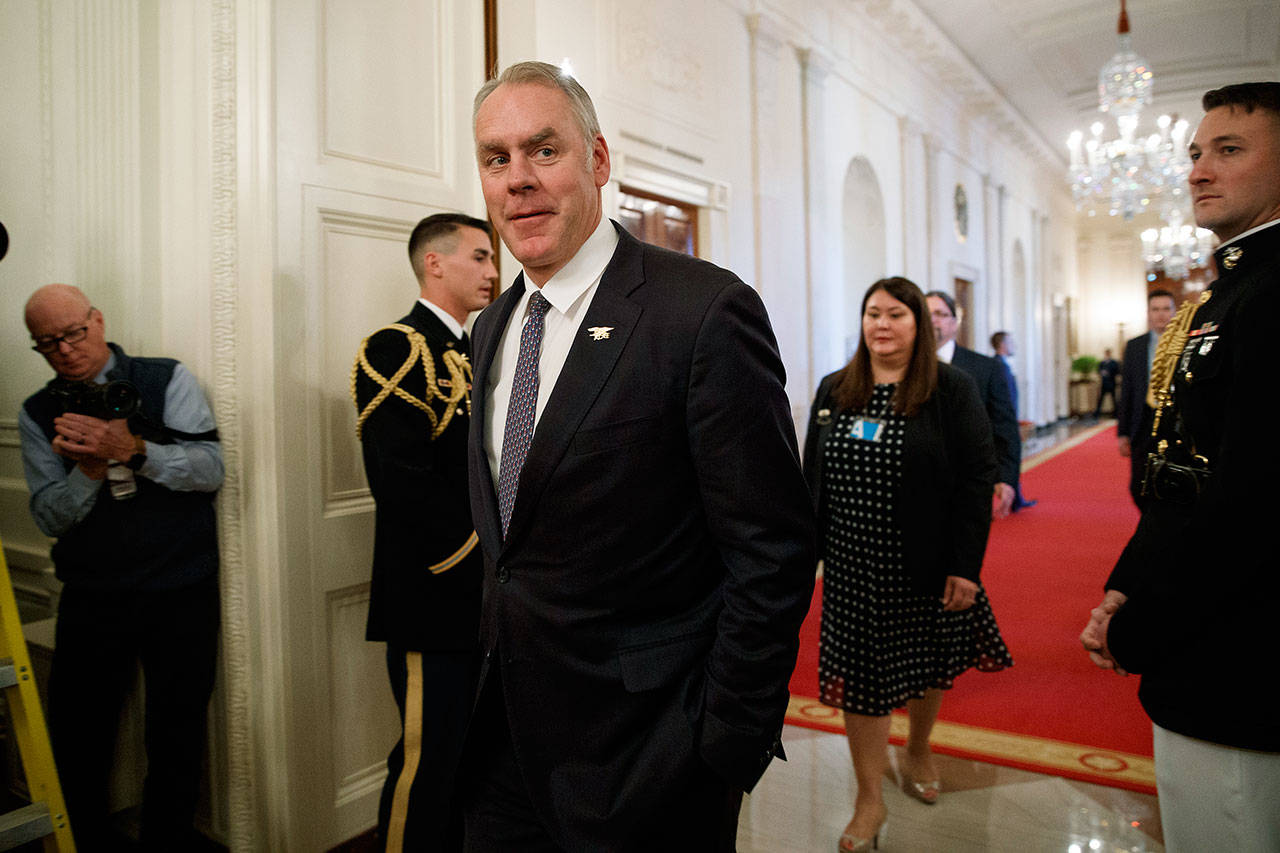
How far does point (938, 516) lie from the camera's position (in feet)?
8.37

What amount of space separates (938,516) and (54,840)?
2.54 metres

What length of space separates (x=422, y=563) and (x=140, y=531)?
86 cm

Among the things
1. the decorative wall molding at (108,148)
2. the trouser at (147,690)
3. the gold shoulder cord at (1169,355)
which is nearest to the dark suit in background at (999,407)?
the gold shoulder cord at (1169,355)

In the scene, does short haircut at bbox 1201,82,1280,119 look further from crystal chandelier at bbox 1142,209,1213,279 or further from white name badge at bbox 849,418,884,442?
crystal chandelier at bbox 1142,209,1213,279

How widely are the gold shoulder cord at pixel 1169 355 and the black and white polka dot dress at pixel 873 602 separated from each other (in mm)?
851

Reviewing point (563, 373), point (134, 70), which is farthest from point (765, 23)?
point (563, 373)

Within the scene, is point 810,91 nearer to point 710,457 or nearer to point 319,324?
point 319,324

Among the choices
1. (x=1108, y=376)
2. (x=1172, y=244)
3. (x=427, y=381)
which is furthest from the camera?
(x=1108, y=376)

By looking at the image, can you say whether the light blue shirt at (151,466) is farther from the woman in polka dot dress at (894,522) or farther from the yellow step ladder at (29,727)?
the woman in polka dot dress at (894,522)

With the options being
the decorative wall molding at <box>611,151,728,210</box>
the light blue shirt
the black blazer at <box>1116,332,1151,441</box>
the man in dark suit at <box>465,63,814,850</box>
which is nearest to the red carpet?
the black blazer at <box>1116,332,1151,441</box>

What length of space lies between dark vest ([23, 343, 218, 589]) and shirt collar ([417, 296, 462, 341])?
791mm

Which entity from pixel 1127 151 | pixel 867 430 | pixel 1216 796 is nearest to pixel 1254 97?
pixel 1216 796

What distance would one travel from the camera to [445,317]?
8.44 ft

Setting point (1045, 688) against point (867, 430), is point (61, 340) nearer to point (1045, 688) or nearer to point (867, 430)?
point (867, 430)
